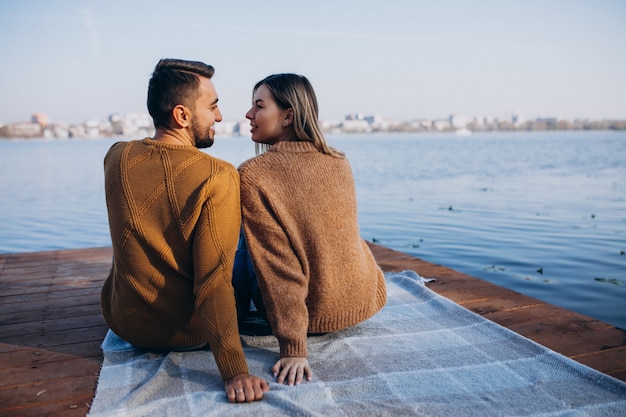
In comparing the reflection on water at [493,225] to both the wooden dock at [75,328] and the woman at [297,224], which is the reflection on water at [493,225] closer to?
the wooden dock at [75,328]

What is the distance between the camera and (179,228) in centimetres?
192

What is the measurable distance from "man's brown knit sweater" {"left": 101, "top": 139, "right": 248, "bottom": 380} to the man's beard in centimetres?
12

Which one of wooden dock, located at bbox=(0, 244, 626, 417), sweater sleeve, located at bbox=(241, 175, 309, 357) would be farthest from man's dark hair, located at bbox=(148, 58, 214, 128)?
wooden dock, located at bbox=(0, 244, 626, 417)

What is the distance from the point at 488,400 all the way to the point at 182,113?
64.7 inches

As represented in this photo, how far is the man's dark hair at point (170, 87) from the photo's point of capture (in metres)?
1.99

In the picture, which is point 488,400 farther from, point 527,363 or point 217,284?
point 217,284

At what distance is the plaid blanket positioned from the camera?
5.71 feet

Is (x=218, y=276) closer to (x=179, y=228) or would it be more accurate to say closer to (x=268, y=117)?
(x=179, y=228)

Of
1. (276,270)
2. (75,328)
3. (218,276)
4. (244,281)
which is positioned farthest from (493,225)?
(218,276)

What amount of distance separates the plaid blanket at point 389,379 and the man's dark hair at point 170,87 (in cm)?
107

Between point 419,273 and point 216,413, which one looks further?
point 419,273

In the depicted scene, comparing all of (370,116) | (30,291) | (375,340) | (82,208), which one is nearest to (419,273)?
(375,340)

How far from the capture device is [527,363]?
211 centimetres

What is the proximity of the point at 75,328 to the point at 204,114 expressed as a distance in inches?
60.5
